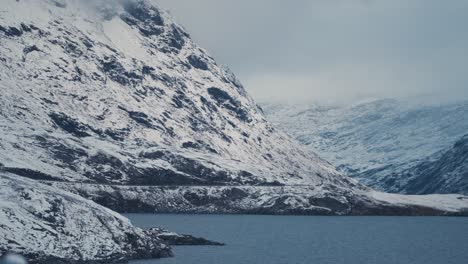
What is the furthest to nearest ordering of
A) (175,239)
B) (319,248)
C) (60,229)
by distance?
(319,248)
(175,239)
(60,229)

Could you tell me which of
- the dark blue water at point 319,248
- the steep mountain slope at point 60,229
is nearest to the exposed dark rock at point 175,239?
the dark blue water at point 319,248

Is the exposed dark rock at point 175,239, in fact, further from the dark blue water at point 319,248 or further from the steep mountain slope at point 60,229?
the steep mountain slope at point 60,229

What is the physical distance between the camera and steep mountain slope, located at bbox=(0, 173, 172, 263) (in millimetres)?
85938

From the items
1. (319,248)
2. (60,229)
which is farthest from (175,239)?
(60,229)

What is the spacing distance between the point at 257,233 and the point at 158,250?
8133 centimetres

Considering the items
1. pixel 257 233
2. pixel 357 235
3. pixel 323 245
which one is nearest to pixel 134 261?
pixel 323 245

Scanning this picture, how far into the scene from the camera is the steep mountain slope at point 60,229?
85.9 metres

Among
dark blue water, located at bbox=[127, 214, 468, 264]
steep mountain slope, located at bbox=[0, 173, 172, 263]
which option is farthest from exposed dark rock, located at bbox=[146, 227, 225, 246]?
steep mountain slope, located at bbox=[0, 173, 172, 263]

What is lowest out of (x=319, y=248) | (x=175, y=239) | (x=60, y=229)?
(x=60, y=229)

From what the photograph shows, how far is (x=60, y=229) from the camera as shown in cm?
9188

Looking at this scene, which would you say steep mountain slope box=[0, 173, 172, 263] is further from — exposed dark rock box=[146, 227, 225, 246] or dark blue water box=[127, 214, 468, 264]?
exposed dark rock box=[146, 227, 225, 246]

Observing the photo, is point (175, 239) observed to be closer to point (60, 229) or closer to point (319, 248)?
point (319, 248)

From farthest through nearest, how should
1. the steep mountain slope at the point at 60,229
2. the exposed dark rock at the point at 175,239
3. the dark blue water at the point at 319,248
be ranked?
the exposed dark rock at the point at 175,239
the dark blue water at the point at 319,248
the steep mountain slope at the point at 60,229

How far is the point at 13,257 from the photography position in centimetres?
2709
